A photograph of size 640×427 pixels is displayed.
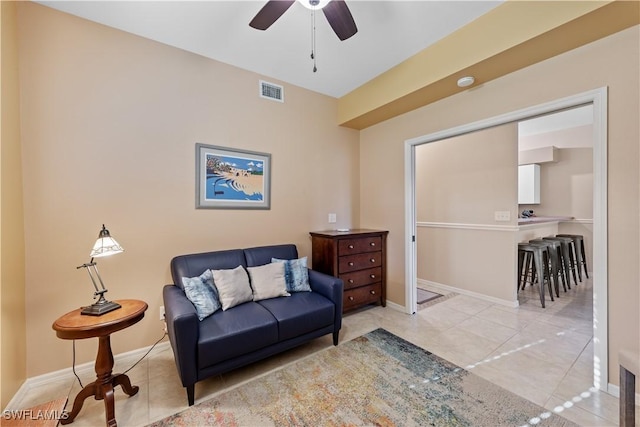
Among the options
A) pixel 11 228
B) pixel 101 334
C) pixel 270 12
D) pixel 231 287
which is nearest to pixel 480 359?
pixel 231 287

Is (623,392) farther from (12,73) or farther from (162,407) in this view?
(12,73)

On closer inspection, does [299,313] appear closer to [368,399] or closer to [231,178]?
[368,399]

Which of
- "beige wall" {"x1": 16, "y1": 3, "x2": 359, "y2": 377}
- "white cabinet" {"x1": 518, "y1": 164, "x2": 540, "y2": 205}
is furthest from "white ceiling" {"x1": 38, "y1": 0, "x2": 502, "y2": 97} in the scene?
"white cabinet" {"x1": 518, "y1": 164, "x2": 540, "y2": 205}

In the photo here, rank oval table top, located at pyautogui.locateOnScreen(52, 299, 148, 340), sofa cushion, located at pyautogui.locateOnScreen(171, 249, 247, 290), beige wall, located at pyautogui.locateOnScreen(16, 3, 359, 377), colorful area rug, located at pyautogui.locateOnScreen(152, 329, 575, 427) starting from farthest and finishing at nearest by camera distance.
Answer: sofa cushion, located at pyautogui.locateOnScreen(171, 249, 247, 290), beige wall, located at pyautogui.locateOnScreen(16, 3, 359, 377), colorful area rug, located at pyautogui.locateOnScreen(152, 329, 575, 427), oval table top, located at pyautogui.locateOnScreen(52, 299, 148, 340)

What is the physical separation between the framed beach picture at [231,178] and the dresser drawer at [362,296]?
4.78ft

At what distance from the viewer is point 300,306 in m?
2.20

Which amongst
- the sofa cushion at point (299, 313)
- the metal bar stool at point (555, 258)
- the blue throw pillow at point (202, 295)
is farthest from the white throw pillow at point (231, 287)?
the metal bar stool at point (555, 258)

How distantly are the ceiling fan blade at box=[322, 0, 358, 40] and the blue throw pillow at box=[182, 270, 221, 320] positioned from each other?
7.22 feet

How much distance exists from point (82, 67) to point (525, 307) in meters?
5.36

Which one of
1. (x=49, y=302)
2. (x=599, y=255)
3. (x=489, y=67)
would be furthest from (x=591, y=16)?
(x=49, y=302)

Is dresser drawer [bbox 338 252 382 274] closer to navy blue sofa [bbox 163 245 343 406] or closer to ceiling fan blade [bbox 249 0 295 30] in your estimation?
navy blue sofa [bbox 163 245 343 406]

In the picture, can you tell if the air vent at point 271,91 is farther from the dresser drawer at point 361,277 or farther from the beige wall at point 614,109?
the dresser drawer at point 361,277

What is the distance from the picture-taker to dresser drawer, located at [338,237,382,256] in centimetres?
296

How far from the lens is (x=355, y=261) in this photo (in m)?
3.08
